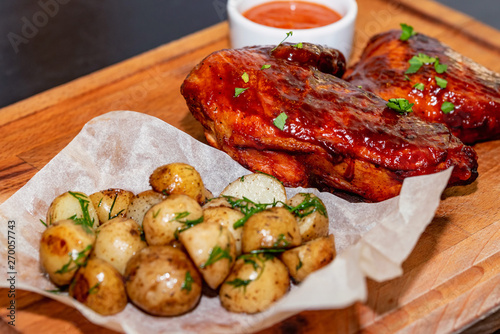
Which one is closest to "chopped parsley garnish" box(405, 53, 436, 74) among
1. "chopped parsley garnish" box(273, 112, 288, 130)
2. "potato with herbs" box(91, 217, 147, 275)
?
"chopped parsley garnish" box(273, 112, 288, 130)

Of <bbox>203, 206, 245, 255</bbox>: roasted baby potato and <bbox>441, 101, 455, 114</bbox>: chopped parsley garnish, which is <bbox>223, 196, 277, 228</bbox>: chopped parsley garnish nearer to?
<bbox>203, 206, 245, 255</bbox>: roasted baby potato

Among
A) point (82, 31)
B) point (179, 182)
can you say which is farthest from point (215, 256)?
point (82, 31)

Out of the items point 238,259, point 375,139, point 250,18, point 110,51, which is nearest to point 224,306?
point 238,259

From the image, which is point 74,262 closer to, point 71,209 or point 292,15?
point 71,209

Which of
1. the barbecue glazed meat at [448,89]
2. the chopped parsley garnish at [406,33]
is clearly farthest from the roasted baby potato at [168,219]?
the chopped parsley garnish at [406,33]

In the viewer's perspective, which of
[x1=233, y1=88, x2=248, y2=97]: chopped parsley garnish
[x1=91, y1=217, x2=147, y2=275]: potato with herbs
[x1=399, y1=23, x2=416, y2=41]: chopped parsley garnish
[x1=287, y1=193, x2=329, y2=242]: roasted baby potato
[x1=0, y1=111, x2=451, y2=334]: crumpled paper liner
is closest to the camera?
[x1=0, y1=111, x2=451, y2=334]: crumpled paper liner

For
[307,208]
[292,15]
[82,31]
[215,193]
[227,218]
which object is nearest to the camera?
[227,218]

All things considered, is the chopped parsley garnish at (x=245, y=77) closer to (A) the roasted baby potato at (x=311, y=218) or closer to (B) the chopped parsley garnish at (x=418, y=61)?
(A) the roasted baby potato at (x=311, y=218)

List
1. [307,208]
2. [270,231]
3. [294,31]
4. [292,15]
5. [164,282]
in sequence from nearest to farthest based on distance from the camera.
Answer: [164,282], [270,231], [307,208], [294,31], [292,15]
